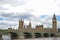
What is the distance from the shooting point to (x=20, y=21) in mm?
70312

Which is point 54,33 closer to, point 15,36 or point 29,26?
point 29,26

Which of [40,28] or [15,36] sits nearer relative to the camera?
[15,36]

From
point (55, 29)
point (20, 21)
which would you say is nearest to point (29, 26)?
point (20, 21)

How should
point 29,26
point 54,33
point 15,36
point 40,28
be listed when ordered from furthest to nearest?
point 29,26 → point 40,28 → point 54,33 → point 15,36

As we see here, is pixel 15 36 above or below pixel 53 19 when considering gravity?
below

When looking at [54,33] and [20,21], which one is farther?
[20,21]

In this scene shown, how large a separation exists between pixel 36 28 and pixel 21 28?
5458mm

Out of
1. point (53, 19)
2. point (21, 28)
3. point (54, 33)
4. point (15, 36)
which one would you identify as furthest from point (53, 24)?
point (15, 36)

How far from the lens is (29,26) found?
73.8 metres

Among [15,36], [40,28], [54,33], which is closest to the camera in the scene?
[15,36]

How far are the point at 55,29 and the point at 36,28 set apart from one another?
20.5ft

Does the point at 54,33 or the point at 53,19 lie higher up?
the point at 53,19

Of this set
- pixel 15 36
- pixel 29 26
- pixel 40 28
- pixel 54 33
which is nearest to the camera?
pixel 15 36

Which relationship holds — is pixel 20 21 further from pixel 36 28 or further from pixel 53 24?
pixel 53 24
